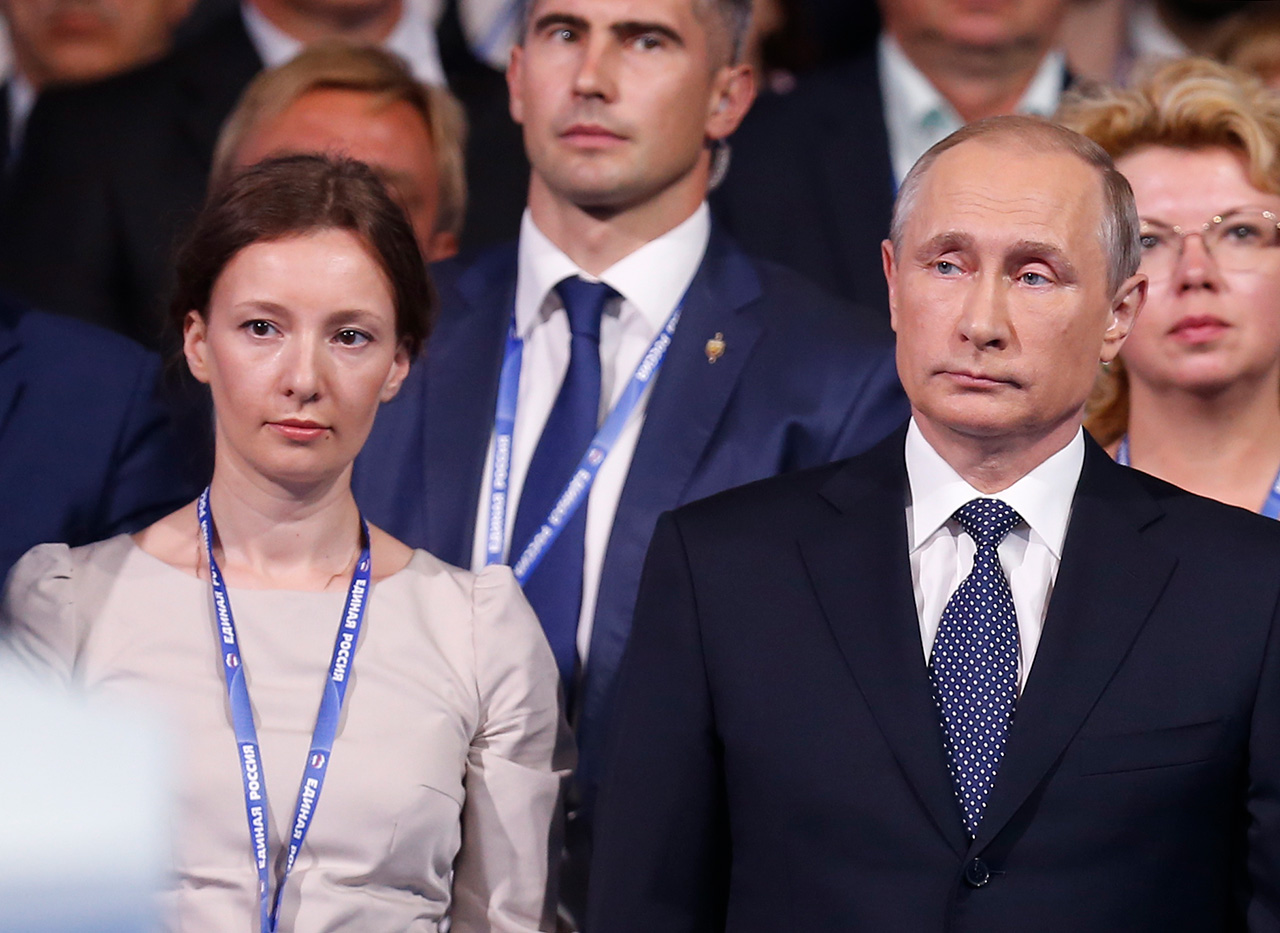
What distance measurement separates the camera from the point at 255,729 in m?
2.31

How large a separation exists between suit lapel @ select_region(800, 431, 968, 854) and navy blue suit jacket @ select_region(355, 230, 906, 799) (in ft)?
1.86

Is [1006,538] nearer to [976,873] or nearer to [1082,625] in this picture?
[1082,625]

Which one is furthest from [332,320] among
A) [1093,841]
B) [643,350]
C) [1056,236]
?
[1093,841]

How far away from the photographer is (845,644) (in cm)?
214

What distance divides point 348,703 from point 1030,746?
0.88 meters

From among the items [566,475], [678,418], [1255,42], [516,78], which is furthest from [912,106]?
[566,475]

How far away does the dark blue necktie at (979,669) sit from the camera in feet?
6.84

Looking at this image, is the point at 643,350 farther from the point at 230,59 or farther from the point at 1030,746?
the point at 230,59

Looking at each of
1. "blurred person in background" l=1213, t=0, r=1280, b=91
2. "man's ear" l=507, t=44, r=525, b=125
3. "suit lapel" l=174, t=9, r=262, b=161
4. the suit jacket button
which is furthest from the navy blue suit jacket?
"blurred person in background" l=1213, t=0, r=1280, b=91

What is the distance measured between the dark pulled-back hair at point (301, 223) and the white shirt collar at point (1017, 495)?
771 millimetres

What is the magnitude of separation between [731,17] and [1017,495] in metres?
1.34

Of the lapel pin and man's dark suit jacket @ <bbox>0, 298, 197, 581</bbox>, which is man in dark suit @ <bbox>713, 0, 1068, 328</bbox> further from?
man's dark suit jacket @ <bbox>0, 298, 197, 581</bbox>

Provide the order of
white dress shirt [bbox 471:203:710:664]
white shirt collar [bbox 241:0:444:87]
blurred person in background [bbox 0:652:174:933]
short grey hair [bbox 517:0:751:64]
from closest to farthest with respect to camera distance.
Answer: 1. blurred person in background [bbox 0:652:174:933]
2. white dress shirt [bbox 471:203:710:664]
3. short grey hair [bbox 517:0:751:64]
4. white shirt collar [bbox 241:0:444:87]

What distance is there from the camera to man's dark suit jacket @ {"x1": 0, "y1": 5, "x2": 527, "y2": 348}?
12.6 feet
